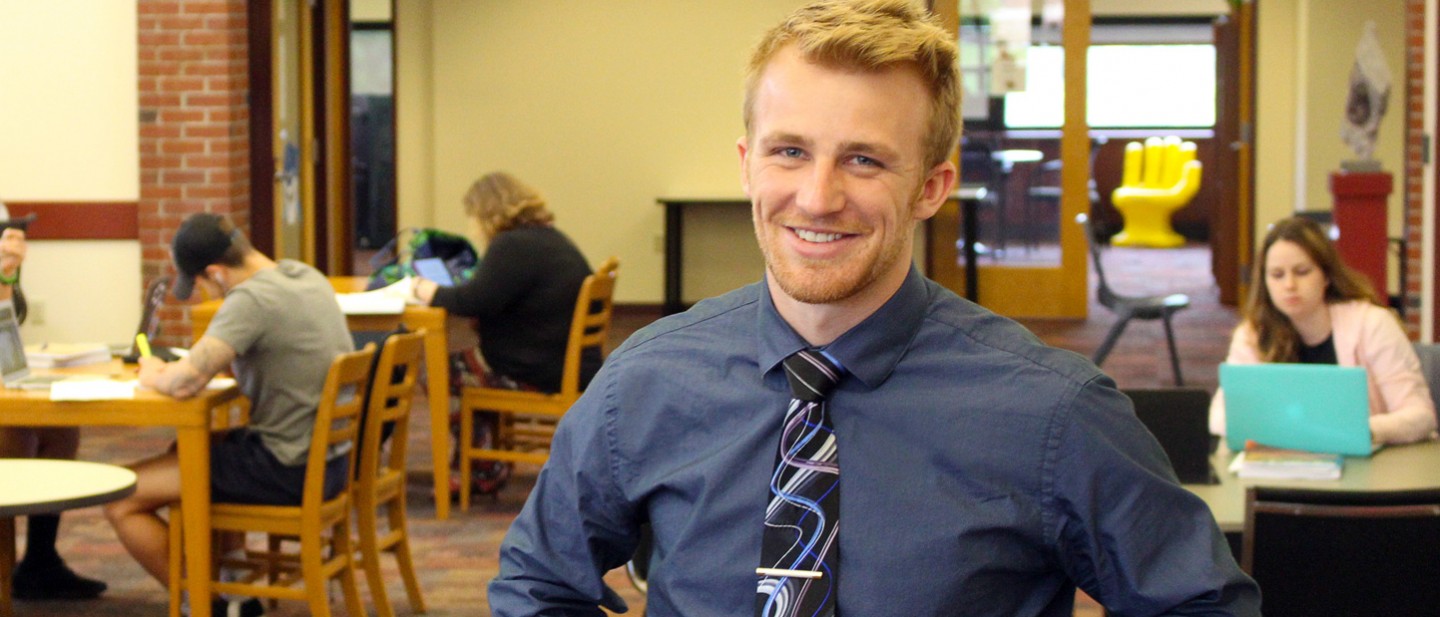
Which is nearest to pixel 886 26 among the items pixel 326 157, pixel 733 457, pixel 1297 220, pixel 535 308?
pixel 733 457

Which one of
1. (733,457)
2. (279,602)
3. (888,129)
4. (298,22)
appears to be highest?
(298,22)

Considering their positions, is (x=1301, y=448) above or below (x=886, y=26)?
below

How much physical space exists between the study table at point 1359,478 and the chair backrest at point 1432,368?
0.33 m

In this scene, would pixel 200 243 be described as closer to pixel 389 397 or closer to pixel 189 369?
pixel 189 369

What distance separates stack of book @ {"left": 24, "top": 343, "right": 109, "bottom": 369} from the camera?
Answer: 467 cm

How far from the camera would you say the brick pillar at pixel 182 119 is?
7.75m

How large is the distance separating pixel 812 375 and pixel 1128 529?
0.96ft

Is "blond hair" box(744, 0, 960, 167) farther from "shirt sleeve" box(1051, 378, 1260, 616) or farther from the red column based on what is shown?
the red column

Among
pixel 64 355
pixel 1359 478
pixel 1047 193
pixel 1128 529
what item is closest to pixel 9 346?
pixel 64 355

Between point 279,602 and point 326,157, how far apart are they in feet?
19.0

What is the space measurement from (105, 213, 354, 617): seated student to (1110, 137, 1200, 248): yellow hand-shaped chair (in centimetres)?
1260


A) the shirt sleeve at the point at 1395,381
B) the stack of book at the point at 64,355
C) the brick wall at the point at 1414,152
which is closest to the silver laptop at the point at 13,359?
the stack of book at the point at 64,355

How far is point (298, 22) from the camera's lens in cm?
936

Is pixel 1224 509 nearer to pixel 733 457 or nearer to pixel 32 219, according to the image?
pixel 733 457
